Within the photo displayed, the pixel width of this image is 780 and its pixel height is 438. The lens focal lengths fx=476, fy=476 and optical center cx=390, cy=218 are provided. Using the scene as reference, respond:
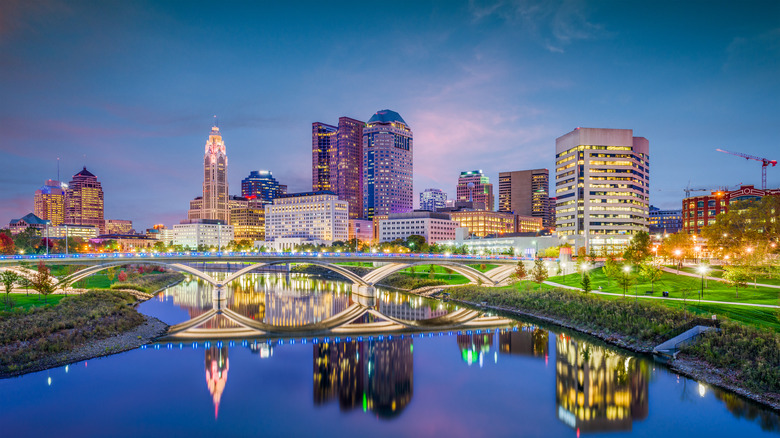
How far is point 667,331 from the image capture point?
1597 inches

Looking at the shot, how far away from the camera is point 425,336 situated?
2037 inches

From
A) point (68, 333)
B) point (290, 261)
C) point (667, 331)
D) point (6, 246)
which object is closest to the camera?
point (667, 331)

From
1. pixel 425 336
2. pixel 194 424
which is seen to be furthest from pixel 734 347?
pixel 194 424

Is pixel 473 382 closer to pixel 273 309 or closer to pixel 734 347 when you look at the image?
pixel 734 347

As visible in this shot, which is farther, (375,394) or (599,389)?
(375,394)

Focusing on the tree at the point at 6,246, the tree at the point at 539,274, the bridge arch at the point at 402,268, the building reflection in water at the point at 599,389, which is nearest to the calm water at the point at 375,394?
the building reflection in water at the point at 599,389

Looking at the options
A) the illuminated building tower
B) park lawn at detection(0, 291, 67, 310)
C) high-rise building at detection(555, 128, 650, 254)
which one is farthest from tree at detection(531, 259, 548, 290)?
high-rise building at detection(555, 128, 650, 254)

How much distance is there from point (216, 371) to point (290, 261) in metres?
39.0

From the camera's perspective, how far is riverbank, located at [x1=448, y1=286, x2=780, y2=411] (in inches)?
1169

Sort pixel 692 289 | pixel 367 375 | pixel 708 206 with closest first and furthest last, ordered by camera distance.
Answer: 1. pixel 367 375
2. pixel 692 289
3. pixel 708 206

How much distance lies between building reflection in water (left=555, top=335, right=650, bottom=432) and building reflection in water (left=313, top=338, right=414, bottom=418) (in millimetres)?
10830

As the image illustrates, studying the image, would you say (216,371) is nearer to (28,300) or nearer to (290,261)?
(28,300)

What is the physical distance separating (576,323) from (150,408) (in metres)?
42.0

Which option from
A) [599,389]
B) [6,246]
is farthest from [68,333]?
[6,246]
